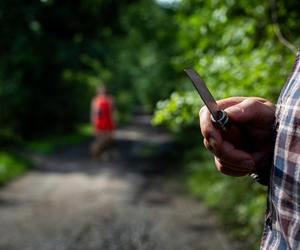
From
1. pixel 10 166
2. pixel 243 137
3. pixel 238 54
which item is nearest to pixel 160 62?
pixel 10 166

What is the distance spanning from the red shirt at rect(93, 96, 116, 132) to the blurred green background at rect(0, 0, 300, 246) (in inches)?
57.6

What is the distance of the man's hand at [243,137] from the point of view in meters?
1.55

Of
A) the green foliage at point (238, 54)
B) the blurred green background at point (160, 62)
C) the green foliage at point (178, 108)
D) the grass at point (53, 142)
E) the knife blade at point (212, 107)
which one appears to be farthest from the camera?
the grass at point (53, 142)

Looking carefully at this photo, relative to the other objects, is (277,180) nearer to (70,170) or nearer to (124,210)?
(124,210)

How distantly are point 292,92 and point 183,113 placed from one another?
2.85m

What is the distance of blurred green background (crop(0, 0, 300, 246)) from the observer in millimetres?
4785

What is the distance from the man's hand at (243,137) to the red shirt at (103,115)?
42.8 ft

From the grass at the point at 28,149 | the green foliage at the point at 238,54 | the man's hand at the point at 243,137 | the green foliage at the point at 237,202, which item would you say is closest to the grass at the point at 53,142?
the grass at the point at 28,149

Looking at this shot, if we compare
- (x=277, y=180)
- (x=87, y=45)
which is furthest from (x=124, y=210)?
(x=87, y=45)

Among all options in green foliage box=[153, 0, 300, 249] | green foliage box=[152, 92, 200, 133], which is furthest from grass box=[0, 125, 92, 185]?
green foliage box=[152, 92, 200, 133]

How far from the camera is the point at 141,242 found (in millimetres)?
6504

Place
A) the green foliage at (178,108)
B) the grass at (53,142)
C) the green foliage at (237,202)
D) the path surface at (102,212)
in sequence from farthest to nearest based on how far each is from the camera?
1. the grass at (53,142)
2. the path surface at (102,212)
3. the green foliage at (237,202)
4. the green foliage at (178,108)

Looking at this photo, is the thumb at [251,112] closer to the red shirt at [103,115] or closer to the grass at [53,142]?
the red shirt at [103,115]

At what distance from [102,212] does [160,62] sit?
10328 millimetres
